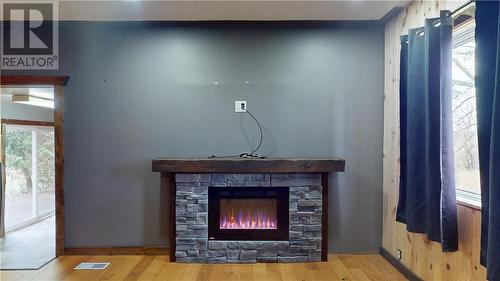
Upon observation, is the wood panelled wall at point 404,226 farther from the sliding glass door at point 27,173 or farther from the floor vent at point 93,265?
the sliding glass door at point 27,173

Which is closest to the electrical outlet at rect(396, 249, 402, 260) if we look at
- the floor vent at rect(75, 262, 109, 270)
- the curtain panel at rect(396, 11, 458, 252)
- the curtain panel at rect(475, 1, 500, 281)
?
the curtain panel at rect(396, 11, 458, 252)

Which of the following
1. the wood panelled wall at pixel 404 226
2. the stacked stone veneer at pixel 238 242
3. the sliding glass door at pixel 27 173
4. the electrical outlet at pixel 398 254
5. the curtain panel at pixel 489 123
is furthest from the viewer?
the sliding glass door at pixel 27 173

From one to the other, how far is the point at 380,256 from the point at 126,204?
260 cm

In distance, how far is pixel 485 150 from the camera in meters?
1.64

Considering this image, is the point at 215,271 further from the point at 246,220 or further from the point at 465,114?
the point at 465,114

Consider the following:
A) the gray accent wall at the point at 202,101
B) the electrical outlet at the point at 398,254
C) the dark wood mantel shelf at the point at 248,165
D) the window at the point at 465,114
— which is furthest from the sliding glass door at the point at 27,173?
the window at the point at 465,114

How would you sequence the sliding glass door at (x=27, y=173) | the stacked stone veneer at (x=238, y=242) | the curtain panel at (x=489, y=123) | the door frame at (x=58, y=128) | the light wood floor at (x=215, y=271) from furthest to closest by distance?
the sliding glass door at (x=27, y=173)
the door frame at (x=58, y=128)
the stacked stone veneer at (x=238, y=242)
the light wood floor at (x=215, y=271)
the curtain panel at (x=489, y=123)

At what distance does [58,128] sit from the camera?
127 inches

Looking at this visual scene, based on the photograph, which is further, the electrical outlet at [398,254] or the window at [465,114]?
the electrical outlet at [398,254]

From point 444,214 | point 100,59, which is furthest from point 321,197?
point 100,59

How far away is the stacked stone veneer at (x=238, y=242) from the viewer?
119 inches

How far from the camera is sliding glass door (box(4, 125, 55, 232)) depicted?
4.89 meters

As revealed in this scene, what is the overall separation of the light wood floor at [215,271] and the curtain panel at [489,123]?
1303mm

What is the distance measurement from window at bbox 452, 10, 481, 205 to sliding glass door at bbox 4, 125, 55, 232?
17.8 feet
